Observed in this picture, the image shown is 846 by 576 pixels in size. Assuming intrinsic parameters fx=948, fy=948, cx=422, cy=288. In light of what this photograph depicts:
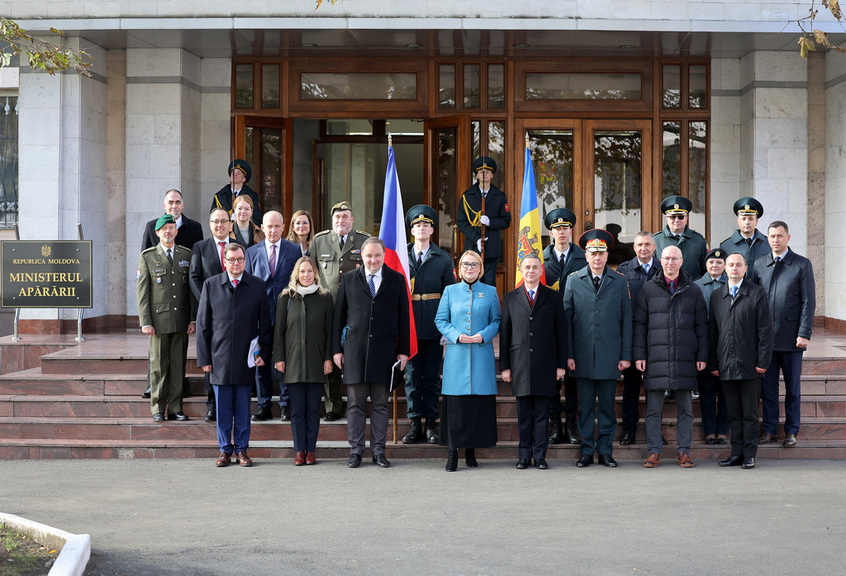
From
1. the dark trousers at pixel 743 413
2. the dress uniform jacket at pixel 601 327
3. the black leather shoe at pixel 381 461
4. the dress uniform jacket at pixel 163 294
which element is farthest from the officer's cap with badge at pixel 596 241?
the dress uniform jacket at pixel 163 294

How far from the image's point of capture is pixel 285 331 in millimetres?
8445

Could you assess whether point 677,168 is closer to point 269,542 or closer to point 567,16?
point 567,16

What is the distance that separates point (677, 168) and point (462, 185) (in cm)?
313

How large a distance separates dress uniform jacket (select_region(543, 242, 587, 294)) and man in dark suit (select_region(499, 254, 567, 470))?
783 mm

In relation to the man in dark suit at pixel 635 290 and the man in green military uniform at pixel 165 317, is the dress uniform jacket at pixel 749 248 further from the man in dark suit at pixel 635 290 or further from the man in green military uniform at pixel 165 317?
the man in green military uniform at pixel 165 317

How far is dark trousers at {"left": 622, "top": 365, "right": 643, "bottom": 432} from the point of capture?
8711 mm

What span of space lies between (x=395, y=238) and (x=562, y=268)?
165cm

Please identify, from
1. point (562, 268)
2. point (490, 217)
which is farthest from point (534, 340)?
point (490, 217)

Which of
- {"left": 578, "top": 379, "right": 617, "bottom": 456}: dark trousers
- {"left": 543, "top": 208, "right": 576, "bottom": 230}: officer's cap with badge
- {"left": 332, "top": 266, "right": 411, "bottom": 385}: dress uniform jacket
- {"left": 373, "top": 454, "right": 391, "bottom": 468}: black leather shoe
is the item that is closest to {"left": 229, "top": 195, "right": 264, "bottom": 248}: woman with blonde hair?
{"left": 332, "top": 266, "right": 411, "bottom": 385}: dress uniform jacket

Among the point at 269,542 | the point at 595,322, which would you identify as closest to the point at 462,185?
the point at 595,322

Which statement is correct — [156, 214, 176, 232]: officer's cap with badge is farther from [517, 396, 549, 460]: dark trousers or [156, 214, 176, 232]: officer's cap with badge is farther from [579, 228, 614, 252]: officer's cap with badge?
[579, 228, 614, 252]: officer's cap with badge

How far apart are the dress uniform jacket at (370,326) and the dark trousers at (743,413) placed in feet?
9.46

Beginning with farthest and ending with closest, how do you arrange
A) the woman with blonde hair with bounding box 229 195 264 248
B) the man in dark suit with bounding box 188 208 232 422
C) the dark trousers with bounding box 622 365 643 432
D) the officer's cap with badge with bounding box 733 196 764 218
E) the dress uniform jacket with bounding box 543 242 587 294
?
the woman with blonde hair with bounding box 229 195 264 248 → the officer's cap with badge with bounding box 733 196 764 218 → the dress uniform jacket with bounding box 543 242 587 294 → the man in dark suit with bounding box 188 208 232 422 → the dark trousers with bounding box 622 365 643 432

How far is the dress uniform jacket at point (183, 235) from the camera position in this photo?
9.73 meters
